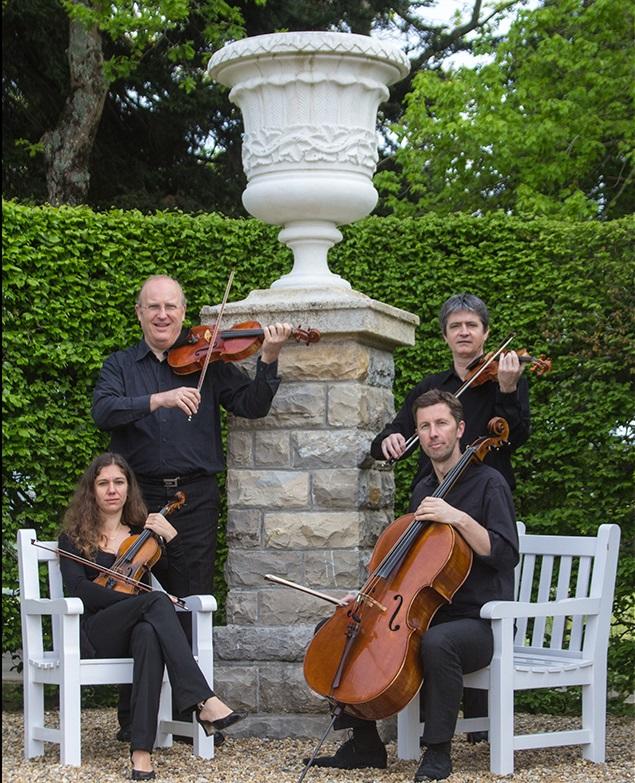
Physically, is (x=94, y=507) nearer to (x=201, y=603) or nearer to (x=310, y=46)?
(x=201, y=603)

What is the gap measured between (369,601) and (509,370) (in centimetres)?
97

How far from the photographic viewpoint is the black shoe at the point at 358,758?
4062mm

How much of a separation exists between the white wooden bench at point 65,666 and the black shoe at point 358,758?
0.46 m

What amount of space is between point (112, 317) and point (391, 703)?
2.62m

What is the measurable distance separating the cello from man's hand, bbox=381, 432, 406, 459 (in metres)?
0.52

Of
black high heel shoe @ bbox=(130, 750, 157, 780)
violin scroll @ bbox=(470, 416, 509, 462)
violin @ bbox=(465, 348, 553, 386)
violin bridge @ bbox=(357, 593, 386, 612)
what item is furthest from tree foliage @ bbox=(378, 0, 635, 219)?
black high heel shoe @ bbox=(130, 750, 157, 780)

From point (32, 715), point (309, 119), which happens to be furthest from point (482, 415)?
point (32, 715)

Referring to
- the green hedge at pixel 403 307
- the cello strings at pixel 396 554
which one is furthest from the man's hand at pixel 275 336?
the green hedge at pixel 403 307

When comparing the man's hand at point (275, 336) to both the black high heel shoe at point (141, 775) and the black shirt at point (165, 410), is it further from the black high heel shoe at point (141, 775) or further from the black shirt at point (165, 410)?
the black high heel shoe at point (141, 775)

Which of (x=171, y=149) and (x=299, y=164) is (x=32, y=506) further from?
(x=171, y=149)

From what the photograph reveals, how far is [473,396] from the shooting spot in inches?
180

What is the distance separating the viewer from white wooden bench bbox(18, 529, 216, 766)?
13.3ft

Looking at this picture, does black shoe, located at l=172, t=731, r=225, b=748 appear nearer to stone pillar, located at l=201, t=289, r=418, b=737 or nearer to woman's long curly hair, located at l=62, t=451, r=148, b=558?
stone pillar, located at l=201, t=289, r=418, b=737

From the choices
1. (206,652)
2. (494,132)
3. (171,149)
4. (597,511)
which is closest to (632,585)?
(597,511)
